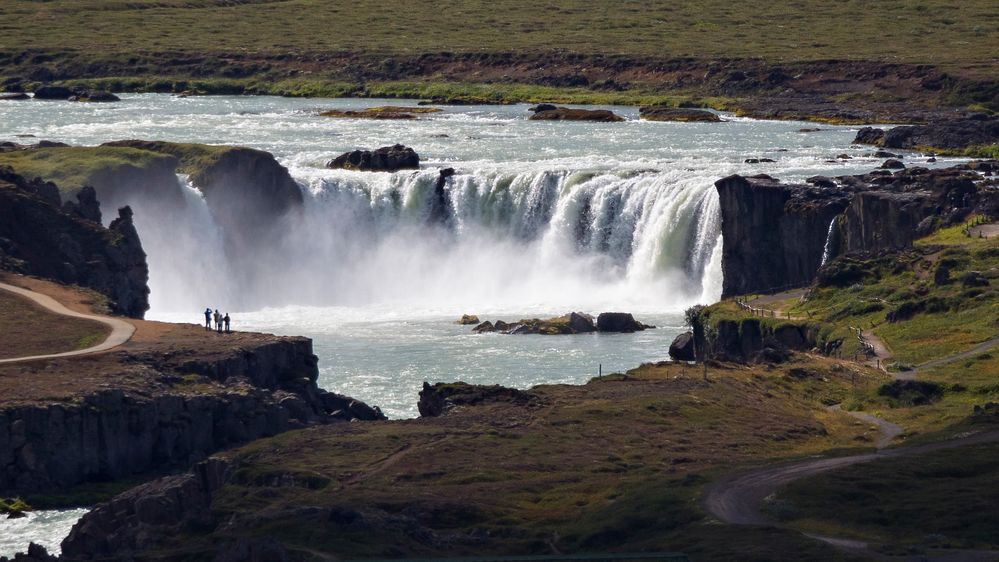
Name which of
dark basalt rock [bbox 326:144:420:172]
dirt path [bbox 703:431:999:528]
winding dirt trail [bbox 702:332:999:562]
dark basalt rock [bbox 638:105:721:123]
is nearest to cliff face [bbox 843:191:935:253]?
winding dirt trail [bbox 702:332:999:562]

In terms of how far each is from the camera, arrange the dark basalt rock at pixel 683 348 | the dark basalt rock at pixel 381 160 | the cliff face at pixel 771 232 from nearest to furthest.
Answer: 1. the dark basalt rock at pixel 683 348
2. the cliff face at pixel 771 232
3. the dark basalt rock at pixel 381 160

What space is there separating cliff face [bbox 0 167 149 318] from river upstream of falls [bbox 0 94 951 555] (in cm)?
954

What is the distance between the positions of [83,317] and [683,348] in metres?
27.5

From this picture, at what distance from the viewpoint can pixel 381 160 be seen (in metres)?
140

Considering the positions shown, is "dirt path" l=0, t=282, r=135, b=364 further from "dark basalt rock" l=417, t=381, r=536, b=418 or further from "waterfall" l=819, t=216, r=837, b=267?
"waterfall" l=819, t=216, r=837, b=267

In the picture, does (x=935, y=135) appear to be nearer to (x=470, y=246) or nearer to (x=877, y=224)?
(x=470, y=246)

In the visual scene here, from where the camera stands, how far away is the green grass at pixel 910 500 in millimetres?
64312

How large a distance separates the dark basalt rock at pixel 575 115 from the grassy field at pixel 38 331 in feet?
277

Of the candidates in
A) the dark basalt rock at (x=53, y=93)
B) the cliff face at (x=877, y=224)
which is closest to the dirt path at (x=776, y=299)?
the cliff face at (x=877, y=224)

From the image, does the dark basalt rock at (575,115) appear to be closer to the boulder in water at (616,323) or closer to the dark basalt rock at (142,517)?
the boulder in water at (616,323)

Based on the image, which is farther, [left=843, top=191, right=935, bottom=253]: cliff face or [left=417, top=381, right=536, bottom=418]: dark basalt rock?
[left=843, top=191, right=935, bottom=253]: cliff face

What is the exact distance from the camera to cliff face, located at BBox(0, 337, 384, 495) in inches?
3123

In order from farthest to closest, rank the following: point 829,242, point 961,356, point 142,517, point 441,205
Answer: point 441,205, point 829,242, point 961,356, point 142,517

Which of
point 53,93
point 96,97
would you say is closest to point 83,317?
point 96,97
